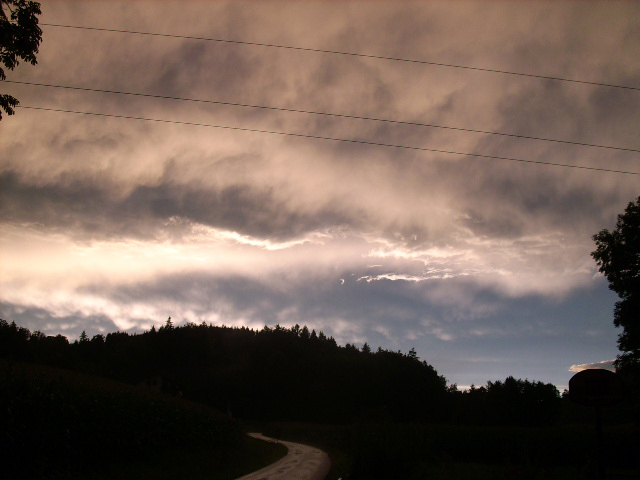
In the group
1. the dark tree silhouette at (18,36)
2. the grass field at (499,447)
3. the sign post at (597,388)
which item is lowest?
the grass field at (499,447)

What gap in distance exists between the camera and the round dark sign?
12109 mm

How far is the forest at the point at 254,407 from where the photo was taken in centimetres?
1531

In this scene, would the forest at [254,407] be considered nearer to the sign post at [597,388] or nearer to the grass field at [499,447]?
the grass field at [499,447]

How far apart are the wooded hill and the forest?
1.09 ft

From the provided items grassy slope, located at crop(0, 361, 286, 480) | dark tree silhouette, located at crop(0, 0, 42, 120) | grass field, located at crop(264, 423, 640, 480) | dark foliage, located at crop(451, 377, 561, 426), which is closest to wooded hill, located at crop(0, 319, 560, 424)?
dark foliage, located at crop(451, 377, 561, 426)

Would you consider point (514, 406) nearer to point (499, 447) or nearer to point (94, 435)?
point (499, 447)

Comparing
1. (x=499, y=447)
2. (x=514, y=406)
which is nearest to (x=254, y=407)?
(x=514, y=406)

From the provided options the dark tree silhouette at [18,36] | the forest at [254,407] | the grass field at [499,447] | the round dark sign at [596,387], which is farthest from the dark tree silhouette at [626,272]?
the dark tree silhouette at [18,36]

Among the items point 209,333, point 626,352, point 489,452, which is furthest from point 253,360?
point 626,352

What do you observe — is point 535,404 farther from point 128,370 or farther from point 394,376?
point 128,370

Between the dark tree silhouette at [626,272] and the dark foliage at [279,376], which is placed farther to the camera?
the dark foliage at [279,376]

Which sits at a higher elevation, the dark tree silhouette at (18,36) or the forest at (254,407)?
the dark tree silhouette at (18,36)

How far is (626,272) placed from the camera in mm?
35625

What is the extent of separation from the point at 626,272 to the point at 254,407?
94.7 meters
